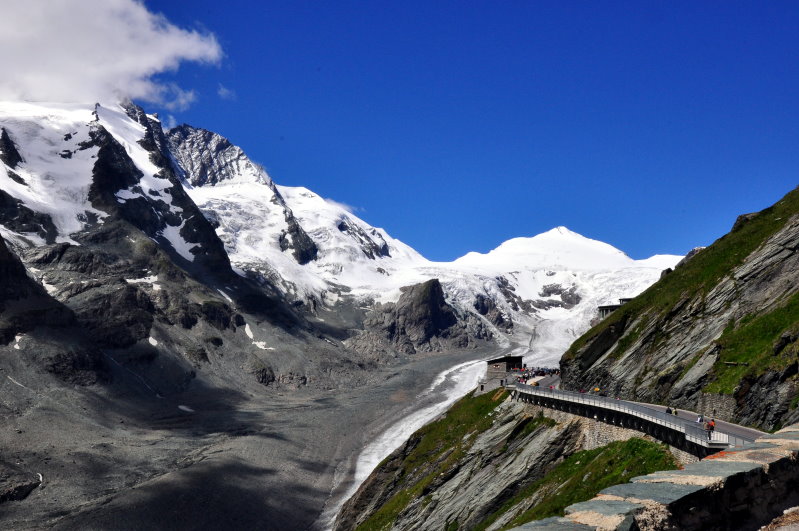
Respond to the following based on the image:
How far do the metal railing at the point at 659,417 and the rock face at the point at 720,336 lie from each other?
6.64m

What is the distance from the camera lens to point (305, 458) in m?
157

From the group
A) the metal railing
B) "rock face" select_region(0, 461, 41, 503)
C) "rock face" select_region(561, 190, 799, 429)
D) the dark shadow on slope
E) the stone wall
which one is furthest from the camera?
"rock face" select_region(0, 461, 41, 503)

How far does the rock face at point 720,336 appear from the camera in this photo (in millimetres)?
46344

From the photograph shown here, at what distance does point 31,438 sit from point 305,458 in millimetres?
65203

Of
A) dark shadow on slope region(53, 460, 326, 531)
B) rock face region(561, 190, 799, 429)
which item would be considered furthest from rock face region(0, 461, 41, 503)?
rock face region(561, 190, 799, 429)

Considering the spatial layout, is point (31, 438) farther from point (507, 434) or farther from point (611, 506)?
point (611, 506)

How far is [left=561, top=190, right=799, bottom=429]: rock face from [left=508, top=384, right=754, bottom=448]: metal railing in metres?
6.64

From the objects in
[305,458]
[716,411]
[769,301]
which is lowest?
[305,458]

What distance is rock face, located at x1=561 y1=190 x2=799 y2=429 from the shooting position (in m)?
46.3

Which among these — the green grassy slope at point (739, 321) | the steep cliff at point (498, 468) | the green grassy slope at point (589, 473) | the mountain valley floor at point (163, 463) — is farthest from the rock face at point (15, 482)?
the green grassy slope at point (589, 473)

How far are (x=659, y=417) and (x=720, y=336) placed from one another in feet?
79.3

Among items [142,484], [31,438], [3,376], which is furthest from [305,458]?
[3,376]

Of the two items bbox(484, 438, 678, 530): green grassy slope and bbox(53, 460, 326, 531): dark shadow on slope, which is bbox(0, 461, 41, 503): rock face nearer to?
bbox(53, 460, 326, 531): dark shadow on slope

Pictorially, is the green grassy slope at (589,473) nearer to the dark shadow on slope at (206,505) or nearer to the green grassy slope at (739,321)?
the green grassy slope at (739,321)
